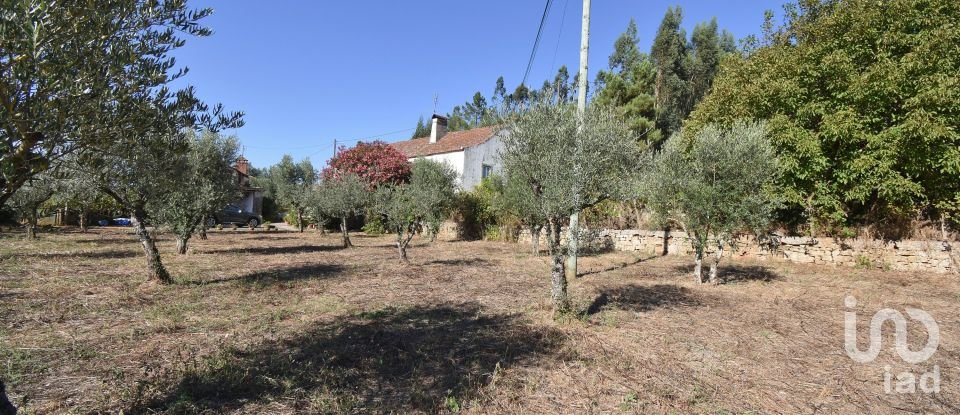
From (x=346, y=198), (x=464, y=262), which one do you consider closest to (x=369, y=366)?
(x=464, y=262)

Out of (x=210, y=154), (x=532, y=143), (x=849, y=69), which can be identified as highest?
(x=849, y=69)

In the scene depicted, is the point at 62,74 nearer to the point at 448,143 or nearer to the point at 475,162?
the point at 475,162

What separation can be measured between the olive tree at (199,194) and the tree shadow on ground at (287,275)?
3.34 meters

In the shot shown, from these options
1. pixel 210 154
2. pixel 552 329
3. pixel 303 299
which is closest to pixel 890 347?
pixel 552 329

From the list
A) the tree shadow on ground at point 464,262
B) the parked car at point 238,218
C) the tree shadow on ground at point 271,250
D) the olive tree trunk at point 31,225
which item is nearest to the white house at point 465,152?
the tree shadow on ground at point 271,250

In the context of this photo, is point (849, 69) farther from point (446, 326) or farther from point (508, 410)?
point (508, 410)

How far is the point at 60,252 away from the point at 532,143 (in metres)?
16.7

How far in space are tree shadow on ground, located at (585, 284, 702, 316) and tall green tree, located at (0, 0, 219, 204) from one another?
6.93 meters

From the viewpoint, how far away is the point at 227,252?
16656 mm

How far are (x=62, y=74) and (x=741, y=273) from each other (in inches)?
608

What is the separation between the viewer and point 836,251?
49.1ft

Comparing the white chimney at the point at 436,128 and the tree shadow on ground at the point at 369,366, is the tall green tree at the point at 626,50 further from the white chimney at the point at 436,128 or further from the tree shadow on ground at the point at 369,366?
the tree shadow on ground at the point at 369,366

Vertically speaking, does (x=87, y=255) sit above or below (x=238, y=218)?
below

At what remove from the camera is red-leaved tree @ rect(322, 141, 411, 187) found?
28.7m
